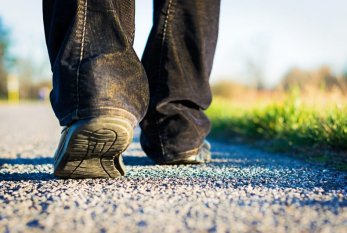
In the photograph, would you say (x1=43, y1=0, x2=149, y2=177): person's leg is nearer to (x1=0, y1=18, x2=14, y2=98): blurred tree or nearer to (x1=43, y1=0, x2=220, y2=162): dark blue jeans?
(x1=43, y1=0, x2=220, y2=162): dark blue jeans

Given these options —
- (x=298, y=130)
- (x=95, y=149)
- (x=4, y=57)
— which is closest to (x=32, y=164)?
(x=95, y=149)

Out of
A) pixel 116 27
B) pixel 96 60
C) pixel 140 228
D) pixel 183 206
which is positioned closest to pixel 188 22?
pixel 116 27

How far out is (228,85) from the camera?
63.0ft

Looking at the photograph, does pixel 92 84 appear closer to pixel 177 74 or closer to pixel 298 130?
pixel 177 74

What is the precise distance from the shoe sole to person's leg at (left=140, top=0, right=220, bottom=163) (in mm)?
421

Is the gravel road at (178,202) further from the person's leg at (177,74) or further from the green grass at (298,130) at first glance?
the green grass at (298,130)

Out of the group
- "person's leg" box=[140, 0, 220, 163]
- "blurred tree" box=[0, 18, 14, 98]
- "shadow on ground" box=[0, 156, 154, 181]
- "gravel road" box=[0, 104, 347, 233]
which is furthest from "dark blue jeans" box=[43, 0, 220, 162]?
"blurred tree" box=[0, 18, 14, 98]

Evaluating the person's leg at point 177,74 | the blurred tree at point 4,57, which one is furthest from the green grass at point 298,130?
the blurred tree at point 4,57

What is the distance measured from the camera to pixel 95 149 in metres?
1.25

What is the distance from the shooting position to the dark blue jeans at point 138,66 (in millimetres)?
1255

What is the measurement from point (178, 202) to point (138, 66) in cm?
53

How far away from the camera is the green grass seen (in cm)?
220

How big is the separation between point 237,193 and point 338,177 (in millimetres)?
496

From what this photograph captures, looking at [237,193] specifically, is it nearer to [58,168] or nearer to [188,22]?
[58,168]
